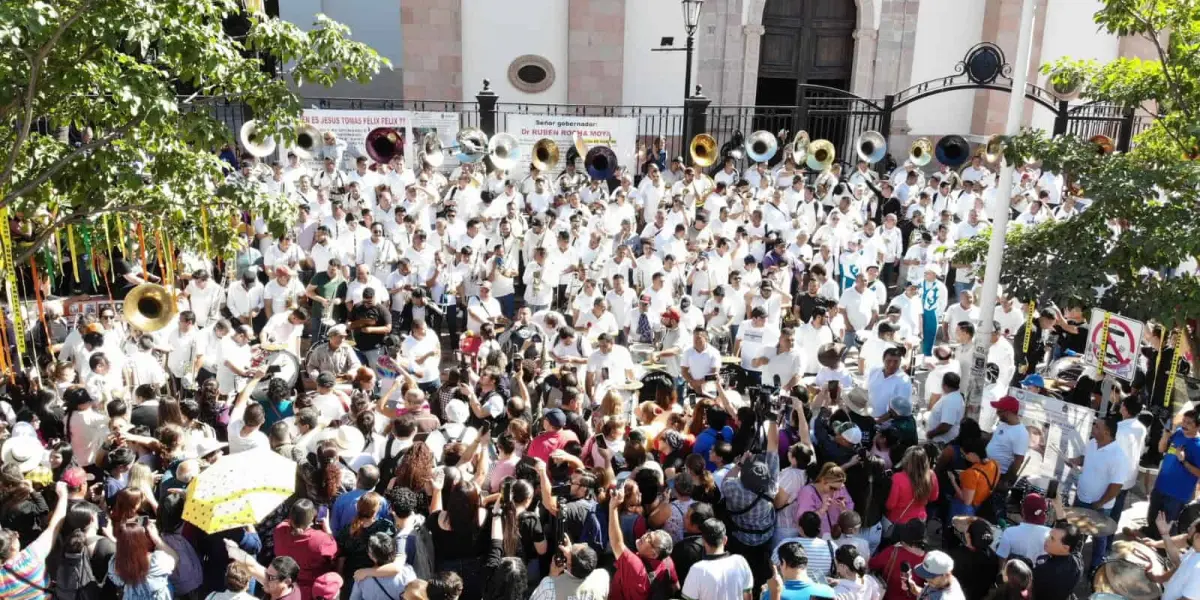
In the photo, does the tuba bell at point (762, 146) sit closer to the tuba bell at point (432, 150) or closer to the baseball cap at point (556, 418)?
the tuba bell at point (432, 150)

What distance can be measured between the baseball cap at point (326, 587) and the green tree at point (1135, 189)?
5.38 meters

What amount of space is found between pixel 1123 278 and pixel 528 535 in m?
4.84

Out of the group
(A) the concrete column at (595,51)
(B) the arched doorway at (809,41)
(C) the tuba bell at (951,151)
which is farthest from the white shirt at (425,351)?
(B) the arched doorway at (809,41)

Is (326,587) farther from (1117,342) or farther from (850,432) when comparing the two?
(1117,342)

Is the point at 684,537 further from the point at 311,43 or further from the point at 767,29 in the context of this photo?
the point at 767,29

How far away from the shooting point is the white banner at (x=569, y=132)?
58.4ft

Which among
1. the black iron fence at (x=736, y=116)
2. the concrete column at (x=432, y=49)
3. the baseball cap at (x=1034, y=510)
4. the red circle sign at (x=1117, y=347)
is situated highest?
the concrete column at (x=432, y=49)

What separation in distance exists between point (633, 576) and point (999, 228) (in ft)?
14.6

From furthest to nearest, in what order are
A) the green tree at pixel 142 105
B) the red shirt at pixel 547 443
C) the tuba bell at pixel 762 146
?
the tuba bell at pixel 762 146
the red shirt at pixel 547 443
the green tree at pixel 142 105

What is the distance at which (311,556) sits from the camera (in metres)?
5.86

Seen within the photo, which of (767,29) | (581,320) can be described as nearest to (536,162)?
(581,320)

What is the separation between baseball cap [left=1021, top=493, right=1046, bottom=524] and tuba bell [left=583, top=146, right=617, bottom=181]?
39.4 feet

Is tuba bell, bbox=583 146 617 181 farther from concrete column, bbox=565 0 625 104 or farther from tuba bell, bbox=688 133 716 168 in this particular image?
concrete column, bbox=565 0 625 104

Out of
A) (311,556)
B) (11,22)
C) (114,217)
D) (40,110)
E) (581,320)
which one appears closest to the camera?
(11,22)
